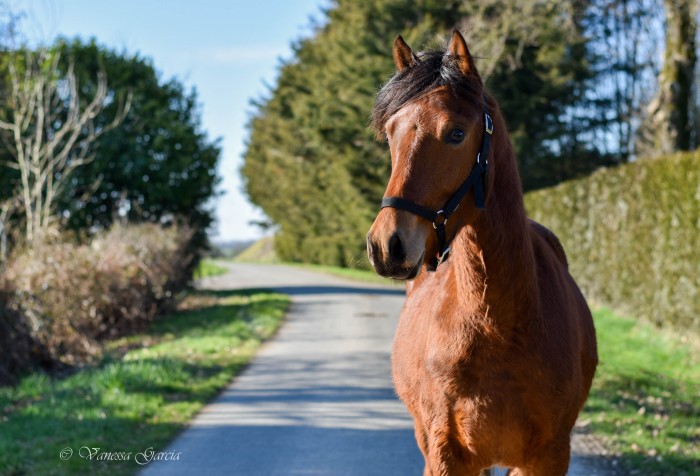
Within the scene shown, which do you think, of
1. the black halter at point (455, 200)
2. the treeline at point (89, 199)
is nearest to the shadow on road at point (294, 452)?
the black halter at point (455, 200)

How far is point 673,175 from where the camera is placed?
12.2 metres

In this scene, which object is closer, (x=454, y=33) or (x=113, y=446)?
(x=454, y=33)

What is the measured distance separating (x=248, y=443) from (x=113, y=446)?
1.18 m

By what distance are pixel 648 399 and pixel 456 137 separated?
22.2 feet

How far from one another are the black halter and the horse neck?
0.38ft

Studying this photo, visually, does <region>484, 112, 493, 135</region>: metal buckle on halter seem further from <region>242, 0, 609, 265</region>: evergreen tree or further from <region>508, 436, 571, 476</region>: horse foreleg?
<region>242, 0, 609, 265</region>: evergreen tree

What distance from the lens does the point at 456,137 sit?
3076 mm

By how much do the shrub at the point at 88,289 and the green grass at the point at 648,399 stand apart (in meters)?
8.13

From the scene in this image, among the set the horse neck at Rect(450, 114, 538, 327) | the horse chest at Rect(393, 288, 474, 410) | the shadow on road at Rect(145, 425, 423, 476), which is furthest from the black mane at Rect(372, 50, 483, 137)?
the shadow on road at Rect(145, 425, 423, 476)

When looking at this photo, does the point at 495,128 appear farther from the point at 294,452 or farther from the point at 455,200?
the point at 294,452

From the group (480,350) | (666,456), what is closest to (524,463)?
(480,350)

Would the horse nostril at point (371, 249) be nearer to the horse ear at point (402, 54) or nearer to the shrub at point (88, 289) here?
the horse ear at point (402, 54)

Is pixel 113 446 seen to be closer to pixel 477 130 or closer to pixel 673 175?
pixel 477 130

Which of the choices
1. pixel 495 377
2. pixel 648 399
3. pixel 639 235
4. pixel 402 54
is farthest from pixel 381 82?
pixel 495 377
